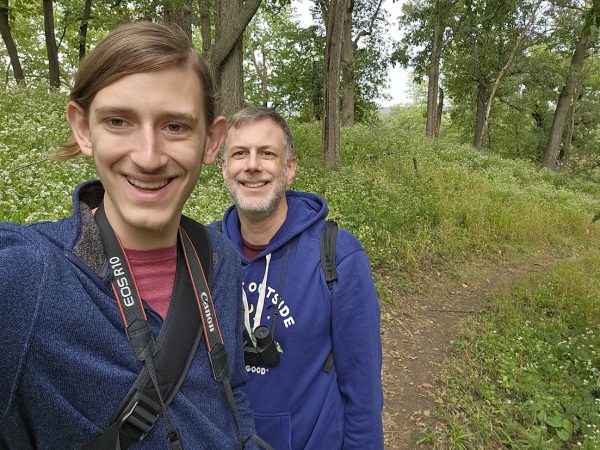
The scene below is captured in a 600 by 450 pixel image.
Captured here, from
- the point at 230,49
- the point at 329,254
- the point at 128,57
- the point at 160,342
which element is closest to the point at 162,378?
the point at 160,342

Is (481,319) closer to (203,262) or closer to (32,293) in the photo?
(203,262)

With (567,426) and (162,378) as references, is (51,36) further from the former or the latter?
(567,426)

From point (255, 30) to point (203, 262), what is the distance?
36254mm

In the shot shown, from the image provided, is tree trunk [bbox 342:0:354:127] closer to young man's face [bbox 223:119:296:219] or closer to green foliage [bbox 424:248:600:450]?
green foliage [bbox 424:248:600:450]

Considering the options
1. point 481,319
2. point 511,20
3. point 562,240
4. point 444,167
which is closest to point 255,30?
point 511,20

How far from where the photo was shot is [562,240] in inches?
372

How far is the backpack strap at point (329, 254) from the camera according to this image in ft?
6.39

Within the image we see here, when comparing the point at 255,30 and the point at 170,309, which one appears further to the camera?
the point at 255,30

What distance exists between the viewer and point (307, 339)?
6.35ft

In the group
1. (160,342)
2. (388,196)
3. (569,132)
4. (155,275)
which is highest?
(569,132)

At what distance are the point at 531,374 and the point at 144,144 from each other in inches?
197

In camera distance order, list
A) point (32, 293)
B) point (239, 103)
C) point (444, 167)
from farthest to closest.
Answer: point (444, 167) → point (239, 103) → point (32, 293)

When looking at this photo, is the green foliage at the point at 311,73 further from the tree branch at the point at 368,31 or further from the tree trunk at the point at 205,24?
the tree trunk at the point at 205,24

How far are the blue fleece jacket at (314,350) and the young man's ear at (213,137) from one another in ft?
2.40
